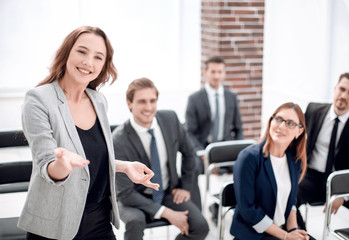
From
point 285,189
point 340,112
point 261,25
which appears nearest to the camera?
point 285,189

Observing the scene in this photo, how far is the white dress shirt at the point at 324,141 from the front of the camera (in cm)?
346

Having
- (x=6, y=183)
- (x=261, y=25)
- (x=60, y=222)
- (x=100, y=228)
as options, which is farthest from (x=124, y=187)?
(x=261, y=25)

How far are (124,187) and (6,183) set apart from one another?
767 millimetres

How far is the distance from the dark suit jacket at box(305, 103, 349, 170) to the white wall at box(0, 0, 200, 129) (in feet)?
10.7

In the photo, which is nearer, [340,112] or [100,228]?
[100,228]

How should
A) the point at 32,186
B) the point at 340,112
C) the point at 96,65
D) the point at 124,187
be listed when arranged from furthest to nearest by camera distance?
the point at 340,112, the point at 124,187, the point at 96,65, the point at 32,186

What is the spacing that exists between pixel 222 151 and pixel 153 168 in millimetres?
823

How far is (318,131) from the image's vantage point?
352 cm

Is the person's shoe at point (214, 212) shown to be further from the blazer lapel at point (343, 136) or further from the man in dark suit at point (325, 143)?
the blazer lapel at point (343, 136)

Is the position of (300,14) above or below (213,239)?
above

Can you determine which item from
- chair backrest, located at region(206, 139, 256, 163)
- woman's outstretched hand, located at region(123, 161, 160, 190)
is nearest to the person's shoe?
chair backrest, located at region(206, 139, 256, 163)

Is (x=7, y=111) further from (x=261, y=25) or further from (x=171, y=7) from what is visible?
(x=261, y=25)

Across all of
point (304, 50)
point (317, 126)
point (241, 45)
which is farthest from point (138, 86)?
point (304, 50)

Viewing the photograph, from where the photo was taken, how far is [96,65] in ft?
5.71
